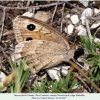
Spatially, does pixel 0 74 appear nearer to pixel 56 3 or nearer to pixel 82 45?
pixel 82 45

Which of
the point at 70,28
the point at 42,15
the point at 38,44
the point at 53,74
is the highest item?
the point at 42,15

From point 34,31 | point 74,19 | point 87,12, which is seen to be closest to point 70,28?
point 74,19

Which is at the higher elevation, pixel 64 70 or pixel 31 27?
pixel 31 27

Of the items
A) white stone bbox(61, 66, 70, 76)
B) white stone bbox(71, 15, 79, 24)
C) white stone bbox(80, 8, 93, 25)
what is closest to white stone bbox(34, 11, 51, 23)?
white stone bbox(71, 15, 79, 24)

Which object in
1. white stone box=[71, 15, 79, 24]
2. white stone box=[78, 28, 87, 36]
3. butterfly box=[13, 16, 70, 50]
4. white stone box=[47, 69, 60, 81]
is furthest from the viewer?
white stone box=[71, 15, 79, 24]

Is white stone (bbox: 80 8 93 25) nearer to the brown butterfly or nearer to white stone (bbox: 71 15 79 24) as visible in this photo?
white stone (bbox: 71 15 79 24)

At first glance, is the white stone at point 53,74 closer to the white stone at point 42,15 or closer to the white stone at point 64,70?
the white stone at point 64,70

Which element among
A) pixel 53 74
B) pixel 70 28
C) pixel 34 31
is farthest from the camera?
pixel 70 28

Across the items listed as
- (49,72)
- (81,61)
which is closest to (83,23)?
(81,61)

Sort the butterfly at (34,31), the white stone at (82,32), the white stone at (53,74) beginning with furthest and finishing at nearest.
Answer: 1. the white stone at (82,32)
2. the butterfly at (34,31)
3. the white stone at (53,74)

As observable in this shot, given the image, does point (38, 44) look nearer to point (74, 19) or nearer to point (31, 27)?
point (31, 27)

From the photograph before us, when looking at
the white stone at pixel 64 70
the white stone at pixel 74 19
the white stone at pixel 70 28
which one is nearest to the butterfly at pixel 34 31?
the white stone at pixel 64 70

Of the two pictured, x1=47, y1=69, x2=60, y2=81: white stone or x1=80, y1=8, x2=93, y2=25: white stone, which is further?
x1=80, y1=8, x2=93, y2=25: white stone
